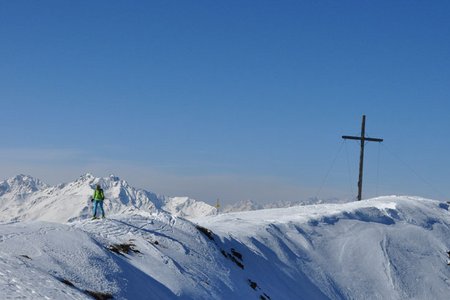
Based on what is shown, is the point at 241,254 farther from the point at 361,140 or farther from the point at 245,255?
the point at 361,140

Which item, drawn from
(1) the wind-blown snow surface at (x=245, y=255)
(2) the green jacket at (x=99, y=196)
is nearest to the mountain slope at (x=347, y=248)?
(1) the wind-blown snow surface at (x=245, y=255)

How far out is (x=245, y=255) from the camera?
26953mm

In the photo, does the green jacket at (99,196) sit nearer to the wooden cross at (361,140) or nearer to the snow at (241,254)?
the snow at (241,254)

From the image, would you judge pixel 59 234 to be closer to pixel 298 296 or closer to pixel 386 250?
pixel 298 296

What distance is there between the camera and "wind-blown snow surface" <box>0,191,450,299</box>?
1539cm

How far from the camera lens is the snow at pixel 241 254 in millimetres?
15383

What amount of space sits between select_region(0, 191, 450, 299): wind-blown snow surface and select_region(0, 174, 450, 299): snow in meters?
0.06

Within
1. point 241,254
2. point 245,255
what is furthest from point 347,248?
point 241,254

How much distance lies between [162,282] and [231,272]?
19.0 feet

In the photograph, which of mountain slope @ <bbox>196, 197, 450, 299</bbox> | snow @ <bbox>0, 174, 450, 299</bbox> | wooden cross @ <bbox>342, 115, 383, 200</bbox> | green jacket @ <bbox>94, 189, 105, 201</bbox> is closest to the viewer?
snow @ <bbox>0, 174, 450, 299</bbox>

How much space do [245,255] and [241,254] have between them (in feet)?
0.95

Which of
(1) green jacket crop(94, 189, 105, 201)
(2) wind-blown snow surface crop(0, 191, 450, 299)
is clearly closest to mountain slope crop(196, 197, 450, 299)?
(2) wind-blown snow surface crop(0, 191, 450, 299)

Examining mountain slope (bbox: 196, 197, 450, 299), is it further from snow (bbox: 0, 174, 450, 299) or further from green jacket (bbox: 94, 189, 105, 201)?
green jacket (bbox: 94, 189, 105, 201)

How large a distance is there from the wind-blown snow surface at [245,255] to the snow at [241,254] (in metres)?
0.06
